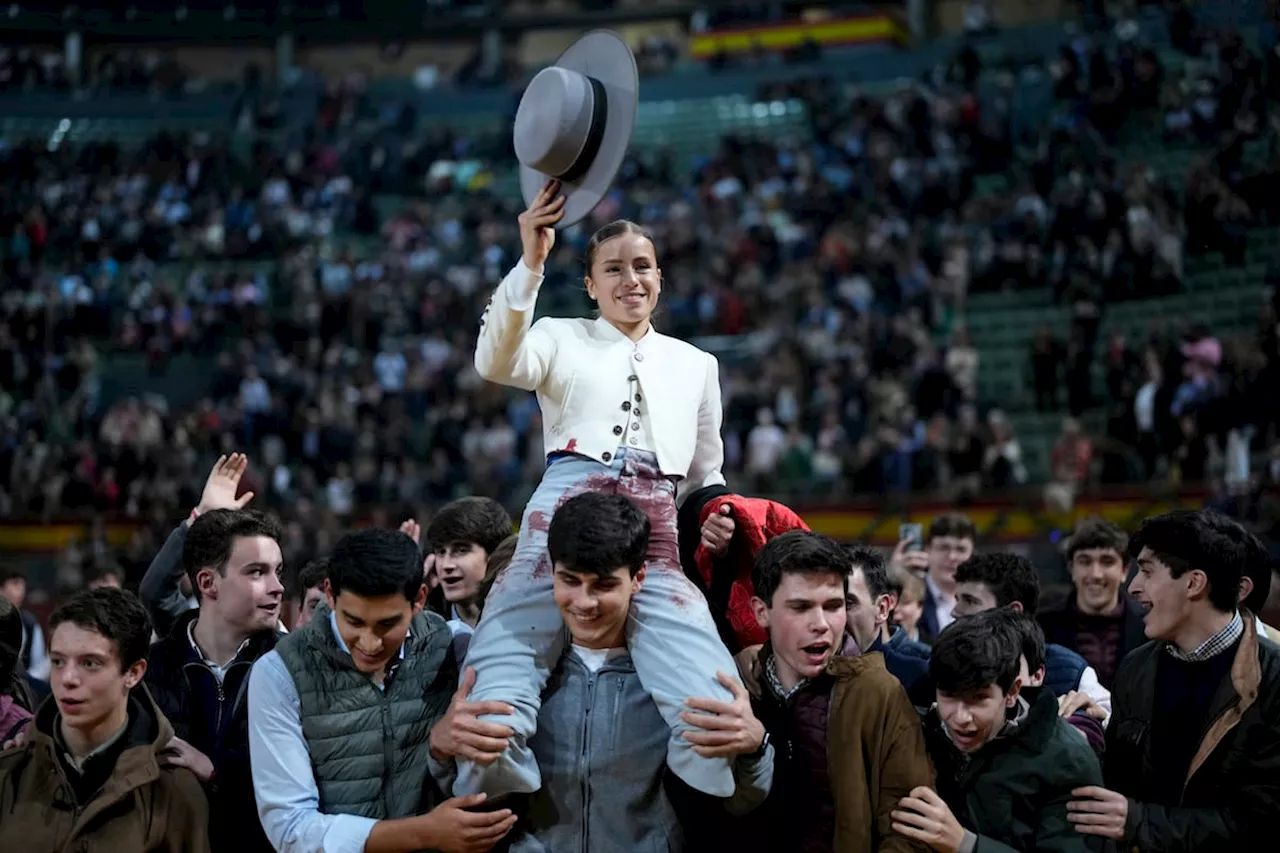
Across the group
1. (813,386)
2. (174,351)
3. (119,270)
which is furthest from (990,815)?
(119,270)

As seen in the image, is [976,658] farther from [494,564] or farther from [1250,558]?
[494,564]

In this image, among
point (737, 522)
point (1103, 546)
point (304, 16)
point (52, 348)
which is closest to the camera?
point (737, 522)

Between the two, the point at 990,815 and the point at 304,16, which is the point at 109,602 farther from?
the point at 304,16

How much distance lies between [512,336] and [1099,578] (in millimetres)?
2866

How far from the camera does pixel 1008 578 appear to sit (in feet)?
17.0

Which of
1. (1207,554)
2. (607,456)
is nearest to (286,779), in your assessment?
(607,456)

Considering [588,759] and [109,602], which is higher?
[109,602]

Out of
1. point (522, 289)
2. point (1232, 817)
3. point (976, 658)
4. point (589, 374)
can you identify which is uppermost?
point (522, 289)

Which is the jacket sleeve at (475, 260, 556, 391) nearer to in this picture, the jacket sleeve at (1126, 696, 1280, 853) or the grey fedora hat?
the grey fedora hat

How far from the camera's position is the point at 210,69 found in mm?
33312

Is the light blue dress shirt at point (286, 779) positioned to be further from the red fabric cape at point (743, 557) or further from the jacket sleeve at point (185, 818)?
the red fabric cape at point (743, 557)

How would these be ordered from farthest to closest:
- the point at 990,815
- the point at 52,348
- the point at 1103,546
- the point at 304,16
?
the point at 304,16
the point at 52,348
the point at 1103,546
the point at 990,815

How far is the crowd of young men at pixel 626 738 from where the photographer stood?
372 cm

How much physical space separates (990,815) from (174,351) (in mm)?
19115
